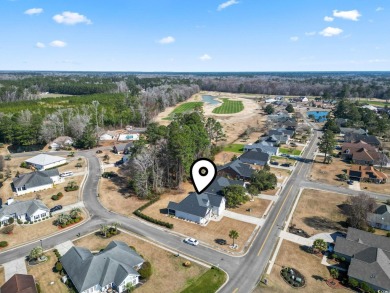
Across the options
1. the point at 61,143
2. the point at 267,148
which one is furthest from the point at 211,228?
the point at 61,143

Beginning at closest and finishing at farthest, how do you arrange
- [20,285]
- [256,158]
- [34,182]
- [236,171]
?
[20,285], [34,182], [236,171], [256,158]

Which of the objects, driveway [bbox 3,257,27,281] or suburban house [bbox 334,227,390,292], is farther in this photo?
driveway [bbox 3,257,27,281]

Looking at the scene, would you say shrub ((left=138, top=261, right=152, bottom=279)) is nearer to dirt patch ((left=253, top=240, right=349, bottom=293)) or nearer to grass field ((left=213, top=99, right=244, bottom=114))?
dirt patch ((left=253, top=240, right=349, bottom=293))

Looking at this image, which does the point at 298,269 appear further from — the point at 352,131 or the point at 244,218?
the point at 352,131

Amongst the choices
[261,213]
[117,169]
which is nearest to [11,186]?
[117,169]

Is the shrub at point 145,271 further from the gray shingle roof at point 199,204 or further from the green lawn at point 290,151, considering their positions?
the green lawn at point 290,151

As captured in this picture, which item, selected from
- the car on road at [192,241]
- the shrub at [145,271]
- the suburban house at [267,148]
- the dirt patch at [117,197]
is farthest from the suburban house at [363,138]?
the shrub at [145,271]

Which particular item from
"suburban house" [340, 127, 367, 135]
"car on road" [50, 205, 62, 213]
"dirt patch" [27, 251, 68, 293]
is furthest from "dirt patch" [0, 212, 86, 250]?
"suburban house" [340, 127, 367, 135]
